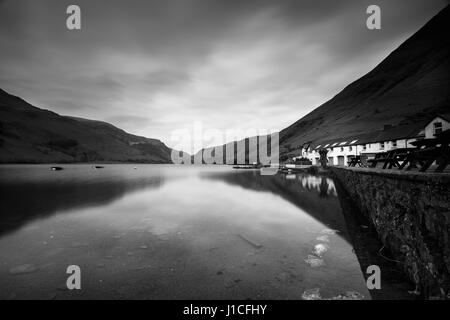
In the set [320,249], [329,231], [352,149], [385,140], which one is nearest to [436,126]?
[385,140]

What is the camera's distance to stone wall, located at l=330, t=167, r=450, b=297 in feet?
14.8

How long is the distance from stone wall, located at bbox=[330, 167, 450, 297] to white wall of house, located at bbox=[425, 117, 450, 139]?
157ft

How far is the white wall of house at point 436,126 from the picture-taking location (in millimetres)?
40469

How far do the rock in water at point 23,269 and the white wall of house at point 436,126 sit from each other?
58.8 m

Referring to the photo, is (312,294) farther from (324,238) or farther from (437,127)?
(437,127)

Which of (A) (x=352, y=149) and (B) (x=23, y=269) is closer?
(B) (x=23, y=269)

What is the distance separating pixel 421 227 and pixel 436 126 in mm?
53626

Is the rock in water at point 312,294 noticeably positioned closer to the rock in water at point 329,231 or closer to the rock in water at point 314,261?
the rock in water at point 314,261

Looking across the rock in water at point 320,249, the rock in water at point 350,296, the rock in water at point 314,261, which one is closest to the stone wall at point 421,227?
the rock in water at point 350,296

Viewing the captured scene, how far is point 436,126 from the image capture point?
4281 centimetres

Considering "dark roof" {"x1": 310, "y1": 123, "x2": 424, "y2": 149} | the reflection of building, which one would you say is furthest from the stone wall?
"dark roof" {"x1": 310, "y1": 123, "x2": 424, "y2": 149}

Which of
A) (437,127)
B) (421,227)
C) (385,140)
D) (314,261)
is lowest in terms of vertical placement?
(314,261)

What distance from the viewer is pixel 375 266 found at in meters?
7.72

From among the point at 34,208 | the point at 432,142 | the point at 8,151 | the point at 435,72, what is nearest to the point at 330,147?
the point at 432,142
